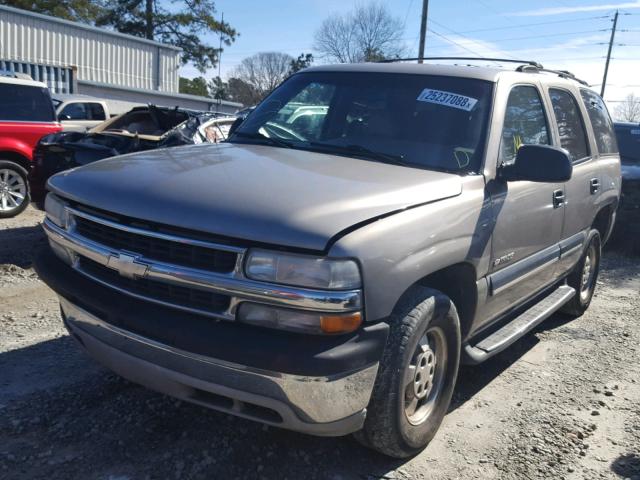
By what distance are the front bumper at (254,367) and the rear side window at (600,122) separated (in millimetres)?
3807

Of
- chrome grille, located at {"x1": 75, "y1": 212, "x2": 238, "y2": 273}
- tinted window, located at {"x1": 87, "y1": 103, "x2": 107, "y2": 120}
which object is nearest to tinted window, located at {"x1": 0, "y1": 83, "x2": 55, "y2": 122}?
tinted window, located at {"x1": 87, "y1": 103, "x2": 107, "y2": 120}

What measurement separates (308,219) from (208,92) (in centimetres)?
5537

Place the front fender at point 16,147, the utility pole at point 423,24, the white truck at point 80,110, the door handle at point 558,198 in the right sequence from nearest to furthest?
1. the door handle at point 558,198
2. the front fender at point 16,147
3. the white truck at point 80,110
4. the utility pole at point 423,24

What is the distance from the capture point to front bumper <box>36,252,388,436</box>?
237 cm

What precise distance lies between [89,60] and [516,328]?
2530 cm

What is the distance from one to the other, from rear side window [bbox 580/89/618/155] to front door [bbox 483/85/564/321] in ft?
4.39

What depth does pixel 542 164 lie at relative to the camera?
3432 millimetres

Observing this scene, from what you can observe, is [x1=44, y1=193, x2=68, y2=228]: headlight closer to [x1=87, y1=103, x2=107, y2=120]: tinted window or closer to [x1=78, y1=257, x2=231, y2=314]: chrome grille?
[x1=78, y1=257, x2=231, y2=314]: chrome grille

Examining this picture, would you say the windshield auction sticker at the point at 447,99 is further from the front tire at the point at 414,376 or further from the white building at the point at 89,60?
the white building at the point at 89,60

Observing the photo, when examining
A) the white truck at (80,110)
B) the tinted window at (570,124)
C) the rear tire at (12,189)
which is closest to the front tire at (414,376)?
the tinted window at (570,124)

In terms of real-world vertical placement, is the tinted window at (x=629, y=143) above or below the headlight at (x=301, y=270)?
above

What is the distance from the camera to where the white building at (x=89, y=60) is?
22000 mm

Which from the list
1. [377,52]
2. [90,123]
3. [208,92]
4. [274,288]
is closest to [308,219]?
[274,288]

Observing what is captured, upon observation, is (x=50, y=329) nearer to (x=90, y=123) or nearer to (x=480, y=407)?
(x=480, y=407)
